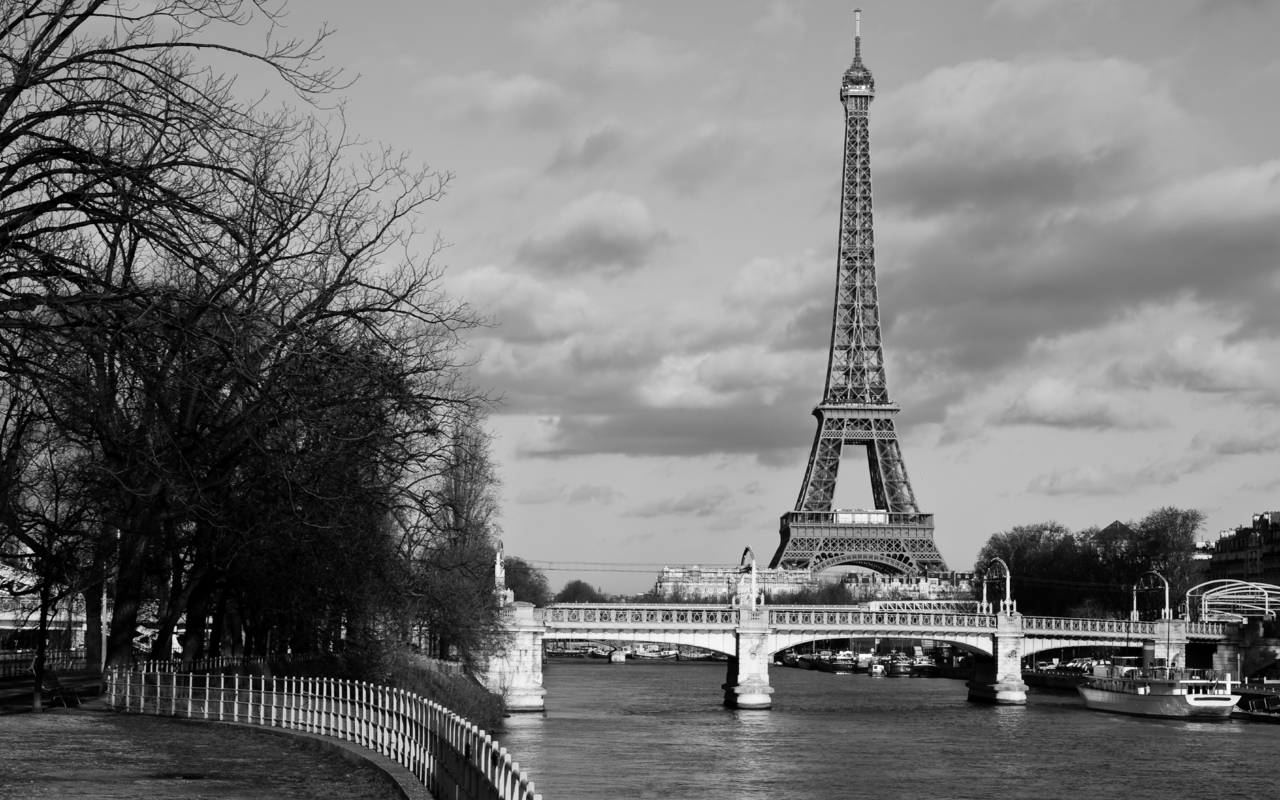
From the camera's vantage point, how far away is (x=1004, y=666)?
90375 mm

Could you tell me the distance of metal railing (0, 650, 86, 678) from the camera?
52.4m

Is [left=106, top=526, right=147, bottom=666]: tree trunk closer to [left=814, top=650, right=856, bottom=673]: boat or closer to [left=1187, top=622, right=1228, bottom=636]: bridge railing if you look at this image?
[left=1187, top=622, right=1228, bottom=636]: bridge railing

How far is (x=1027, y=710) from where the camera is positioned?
276ft

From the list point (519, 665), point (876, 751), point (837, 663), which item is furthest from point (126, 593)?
point (837, 663)

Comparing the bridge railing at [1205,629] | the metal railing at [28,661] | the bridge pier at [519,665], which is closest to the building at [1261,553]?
the bridge railing at [1205,629]

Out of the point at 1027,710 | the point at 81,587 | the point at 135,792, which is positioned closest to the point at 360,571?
the point at 81,587

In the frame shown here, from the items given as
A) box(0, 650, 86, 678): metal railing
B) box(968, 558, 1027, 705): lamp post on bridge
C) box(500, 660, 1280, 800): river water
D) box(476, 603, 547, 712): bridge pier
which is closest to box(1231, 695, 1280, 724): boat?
box(500, 660, 1280, 800): river water

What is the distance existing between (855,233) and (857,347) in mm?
12264

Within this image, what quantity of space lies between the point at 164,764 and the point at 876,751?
3802 centimetres

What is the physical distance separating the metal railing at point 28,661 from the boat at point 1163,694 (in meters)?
49.4

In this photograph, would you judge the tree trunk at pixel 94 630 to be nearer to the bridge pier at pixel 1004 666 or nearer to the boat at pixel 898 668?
the bridge pier at pixel 1004 666

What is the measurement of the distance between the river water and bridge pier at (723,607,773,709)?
4.87 feet

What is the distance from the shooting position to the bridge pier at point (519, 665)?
74.0 metres

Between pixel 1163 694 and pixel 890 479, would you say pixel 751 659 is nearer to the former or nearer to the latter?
pixel 1163 694
